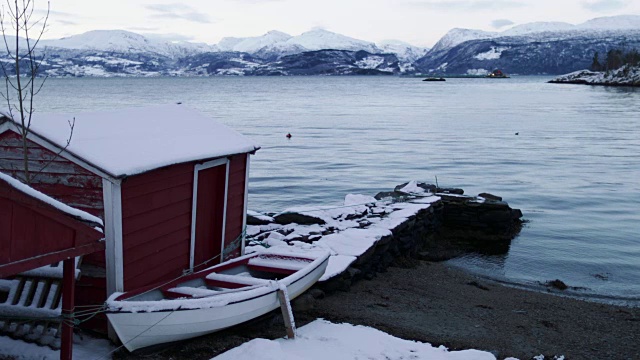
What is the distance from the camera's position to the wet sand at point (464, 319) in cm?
849

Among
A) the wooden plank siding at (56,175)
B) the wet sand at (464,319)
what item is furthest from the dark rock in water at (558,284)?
the wooden plank siding at (56,175)

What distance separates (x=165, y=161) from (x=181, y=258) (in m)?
1.71

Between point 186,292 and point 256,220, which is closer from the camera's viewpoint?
point 186,292

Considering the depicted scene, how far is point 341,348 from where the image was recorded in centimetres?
773

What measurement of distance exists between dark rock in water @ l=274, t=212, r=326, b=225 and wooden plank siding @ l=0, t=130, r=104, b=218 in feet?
25.7

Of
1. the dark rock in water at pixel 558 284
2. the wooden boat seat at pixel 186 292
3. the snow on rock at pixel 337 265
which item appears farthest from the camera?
the dark rock in water at pixel 558 284

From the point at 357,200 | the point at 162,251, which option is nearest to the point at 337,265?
the point at 162,251

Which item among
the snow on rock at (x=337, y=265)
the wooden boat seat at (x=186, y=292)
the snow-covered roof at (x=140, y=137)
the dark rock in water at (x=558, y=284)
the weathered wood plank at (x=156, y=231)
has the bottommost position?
the dark rock in water at (x=558, y=284)

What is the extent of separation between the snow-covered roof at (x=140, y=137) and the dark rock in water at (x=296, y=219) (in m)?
5.01

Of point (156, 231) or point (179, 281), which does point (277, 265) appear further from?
point (156, 231)

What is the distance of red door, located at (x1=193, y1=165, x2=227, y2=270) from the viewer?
922cm

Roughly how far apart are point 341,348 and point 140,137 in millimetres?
3866

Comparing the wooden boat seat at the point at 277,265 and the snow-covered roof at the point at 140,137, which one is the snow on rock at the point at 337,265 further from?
the snow-covered roof at the point at 140,137

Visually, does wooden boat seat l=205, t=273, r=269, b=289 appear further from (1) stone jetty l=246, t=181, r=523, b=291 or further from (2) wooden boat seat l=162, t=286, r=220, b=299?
(1) stone jetty l=246, t=181, r=523, b=291
